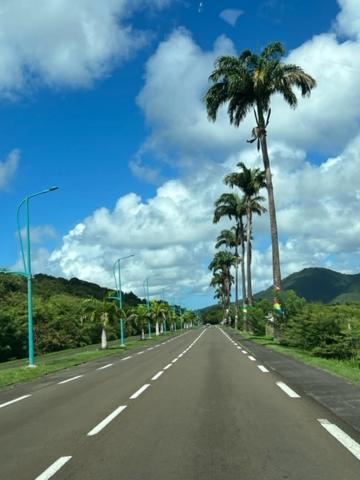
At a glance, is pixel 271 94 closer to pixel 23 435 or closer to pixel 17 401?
pixel 17 401

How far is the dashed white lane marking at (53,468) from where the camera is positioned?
6.42 meters

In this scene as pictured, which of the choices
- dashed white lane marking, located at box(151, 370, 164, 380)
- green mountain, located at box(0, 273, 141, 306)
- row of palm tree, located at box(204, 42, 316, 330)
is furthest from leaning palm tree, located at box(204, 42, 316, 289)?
green mountain, located at box(0, 273, 141, 306)

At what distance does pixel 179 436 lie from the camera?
27.5ft

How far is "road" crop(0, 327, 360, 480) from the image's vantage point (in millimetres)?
6465

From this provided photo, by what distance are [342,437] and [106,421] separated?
164 inches

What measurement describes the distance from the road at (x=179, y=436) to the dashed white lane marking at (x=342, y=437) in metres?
0.01

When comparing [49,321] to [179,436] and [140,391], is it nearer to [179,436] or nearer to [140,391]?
[140,391]

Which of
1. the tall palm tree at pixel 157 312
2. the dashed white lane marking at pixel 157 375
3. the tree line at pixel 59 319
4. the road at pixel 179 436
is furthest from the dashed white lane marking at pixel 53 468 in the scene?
the tall palm tree at pixel 157 312

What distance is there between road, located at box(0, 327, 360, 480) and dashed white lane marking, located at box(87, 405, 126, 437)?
0.07ft

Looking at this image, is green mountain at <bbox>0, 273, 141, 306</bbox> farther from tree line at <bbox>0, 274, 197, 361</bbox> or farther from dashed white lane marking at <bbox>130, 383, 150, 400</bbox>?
dashed white lane marking at <bbox>130, 383, 150, 400</bbox>

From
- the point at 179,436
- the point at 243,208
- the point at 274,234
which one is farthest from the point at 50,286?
the point at 179,436

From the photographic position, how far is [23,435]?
9289 millimetres

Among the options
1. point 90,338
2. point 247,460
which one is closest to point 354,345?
point 247,460

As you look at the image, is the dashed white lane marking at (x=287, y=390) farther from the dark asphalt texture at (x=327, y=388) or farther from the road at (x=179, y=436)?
the dark asphalt texture at (x=327, y=388)
